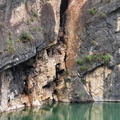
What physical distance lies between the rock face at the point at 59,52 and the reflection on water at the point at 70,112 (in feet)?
3.72

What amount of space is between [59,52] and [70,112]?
20.1 ft

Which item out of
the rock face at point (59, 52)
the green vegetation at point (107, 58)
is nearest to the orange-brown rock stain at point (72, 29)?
the rock face at point (59, 52)

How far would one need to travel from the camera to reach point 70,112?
57.6 ft

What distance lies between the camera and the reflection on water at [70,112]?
16016 mm

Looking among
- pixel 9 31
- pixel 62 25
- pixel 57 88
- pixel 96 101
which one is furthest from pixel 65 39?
pixel 9 31

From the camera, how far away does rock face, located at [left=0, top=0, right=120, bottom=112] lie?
17.4m

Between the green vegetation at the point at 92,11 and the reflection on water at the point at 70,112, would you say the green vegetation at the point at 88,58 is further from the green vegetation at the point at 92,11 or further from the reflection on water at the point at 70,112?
the green vegetation at the point at 92,11

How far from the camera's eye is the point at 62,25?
77.1 feet

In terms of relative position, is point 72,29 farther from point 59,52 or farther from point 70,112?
point 70,112

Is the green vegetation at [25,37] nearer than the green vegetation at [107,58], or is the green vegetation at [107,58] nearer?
the green vegetation at [25,37]

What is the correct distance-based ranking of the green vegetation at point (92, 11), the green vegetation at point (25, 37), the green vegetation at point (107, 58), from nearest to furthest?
the green vegetation at point (25, 37)
the green vegetation at point (107, 58)
the green vegetation at point (92, 11)

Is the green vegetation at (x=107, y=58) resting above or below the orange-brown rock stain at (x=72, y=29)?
below

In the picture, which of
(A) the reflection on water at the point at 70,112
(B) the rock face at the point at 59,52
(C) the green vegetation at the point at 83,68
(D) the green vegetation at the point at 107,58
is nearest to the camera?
(A) the reflection on water at the point at 70,112

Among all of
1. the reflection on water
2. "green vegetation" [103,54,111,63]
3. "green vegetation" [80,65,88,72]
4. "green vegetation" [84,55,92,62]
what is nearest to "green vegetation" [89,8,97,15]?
"green vegetation" [84,55,92,62]
